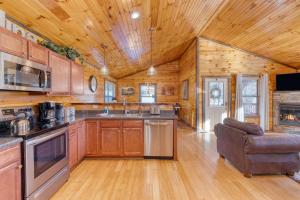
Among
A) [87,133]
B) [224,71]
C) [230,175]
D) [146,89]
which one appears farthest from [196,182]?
[146,89]

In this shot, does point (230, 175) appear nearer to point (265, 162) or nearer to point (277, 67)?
point (265, 162)

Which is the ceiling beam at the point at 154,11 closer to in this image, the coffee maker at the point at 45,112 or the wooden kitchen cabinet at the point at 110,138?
the wooden kitchen cabinet at the point at 110,138

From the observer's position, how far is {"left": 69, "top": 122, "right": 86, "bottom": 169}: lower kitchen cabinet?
3.13 meters

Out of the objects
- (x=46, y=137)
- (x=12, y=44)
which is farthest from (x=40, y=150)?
(x=12, y=44)

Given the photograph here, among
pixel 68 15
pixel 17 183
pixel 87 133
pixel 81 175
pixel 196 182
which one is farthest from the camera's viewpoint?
pixel 87 133

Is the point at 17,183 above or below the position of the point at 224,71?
below

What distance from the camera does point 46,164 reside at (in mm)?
2316

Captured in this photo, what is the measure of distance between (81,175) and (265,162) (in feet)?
10.0

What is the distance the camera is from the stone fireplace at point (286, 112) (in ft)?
20.7

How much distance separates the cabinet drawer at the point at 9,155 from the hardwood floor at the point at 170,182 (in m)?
0.95

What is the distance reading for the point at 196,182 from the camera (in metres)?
2.88

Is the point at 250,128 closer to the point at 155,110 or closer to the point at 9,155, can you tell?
the point at 155,110

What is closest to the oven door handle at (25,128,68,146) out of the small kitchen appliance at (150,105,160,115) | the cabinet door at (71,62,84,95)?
the cabinet door at (71,62,84,95)

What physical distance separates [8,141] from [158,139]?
2547 mm
